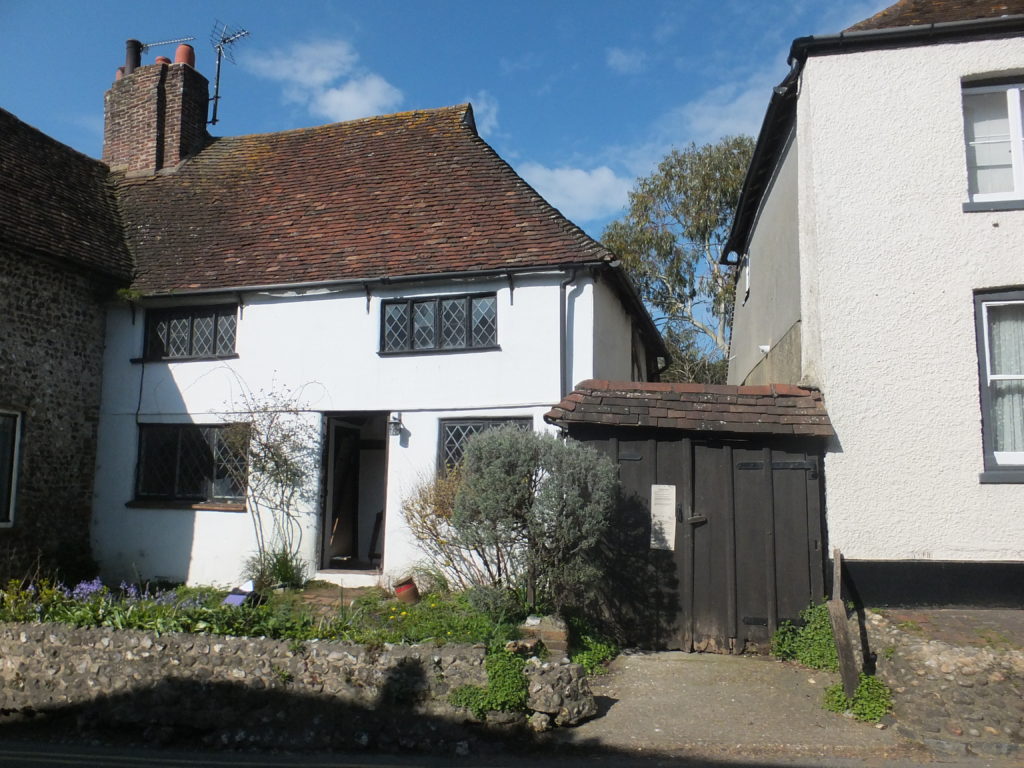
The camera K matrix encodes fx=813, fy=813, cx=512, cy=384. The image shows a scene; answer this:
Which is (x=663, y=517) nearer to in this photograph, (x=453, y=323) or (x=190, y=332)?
(x=453, y=323)

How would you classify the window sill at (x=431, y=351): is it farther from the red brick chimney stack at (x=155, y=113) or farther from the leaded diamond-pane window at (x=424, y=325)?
the red brick chimney stack at (x=155, y=113)

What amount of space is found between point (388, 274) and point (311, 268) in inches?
56.2

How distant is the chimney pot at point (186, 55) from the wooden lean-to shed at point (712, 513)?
38.8 ft

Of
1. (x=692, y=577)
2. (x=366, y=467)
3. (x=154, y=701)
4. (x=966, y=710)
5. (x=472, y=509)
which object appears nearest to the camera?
(x=966, y=710)

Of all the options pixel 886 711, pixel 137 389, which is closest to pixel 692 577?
pixel 886 711

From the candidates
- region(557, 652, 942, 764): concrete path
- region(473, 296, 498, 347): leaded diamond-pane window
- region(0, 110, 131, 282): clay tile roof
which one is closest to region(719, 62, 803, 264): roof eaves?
region(473, 296, 498, 347): leaded diamond-pane window

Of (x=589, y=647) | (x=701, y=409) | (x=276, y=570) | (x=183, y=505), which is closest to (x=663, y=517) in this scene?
(x=701, y=409)

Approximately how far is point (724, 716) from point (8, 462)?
10277 millimetres

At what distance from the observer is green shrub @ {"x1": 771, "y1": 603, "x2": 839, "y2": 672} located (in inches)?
304

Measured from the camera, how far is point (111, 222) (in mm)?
14391

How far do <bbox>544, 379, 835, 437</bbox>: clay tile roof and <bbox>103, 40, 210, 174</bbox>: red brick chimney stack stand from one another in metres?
11.1

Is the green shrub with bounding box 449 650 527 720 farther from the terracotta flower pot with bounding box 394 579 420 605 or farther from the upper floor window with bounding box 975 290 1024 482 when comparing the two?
the upper floor window with bounding box 975 290 1024 482

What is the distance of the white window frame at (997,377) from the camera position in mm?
8188

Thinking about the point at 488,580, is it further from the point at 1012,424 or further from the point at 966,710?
the point at 1012,424
